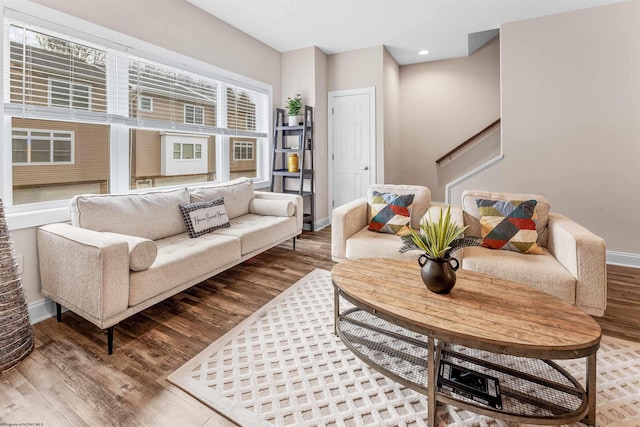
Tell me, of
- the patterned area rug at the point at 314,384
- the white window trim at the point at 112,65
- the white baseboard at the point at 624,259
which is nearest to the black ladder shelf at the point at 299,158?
the white window trim at the point at 112,65

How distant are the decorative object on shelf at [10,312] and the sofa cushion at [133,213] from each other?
17.5 inches

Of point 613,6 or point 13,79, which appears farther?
point 613,6

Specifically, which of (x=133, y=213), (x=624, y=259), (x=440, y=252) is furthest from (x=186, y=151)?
(x=624, y=259)

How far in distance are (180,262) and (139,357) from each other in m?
0.64

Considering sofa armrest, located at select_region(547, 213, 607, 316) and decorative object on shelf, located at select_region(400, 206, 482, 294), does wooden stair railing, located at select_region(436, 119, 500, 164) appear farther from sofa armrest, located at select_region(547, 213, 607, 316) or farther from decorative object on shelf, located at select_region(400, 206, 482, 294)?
decorative object on shelf, located at select_region(400, 206, 482, 294)

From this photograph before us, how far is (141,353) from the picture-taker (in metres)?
1.83

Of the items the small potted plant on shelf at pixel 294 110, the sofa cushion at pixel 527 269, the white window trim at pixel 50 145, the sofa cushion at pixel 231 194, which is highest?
the small potted plant on shelf at pixel 294 110

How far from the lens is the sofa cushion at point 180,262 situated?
196 centimetres

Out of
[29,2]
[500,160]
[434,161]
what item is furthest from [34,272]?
[434,161]

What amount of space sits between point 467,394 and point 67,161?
309cm

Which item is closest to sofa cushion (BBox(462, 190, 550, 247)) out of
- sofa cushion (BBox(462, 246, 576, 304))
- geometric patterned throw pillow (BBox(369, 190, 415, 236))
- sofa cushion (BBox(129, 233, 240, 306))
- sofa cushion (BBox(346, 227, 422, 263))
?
sofa cushion (BBox(462, 246, 576, 304))

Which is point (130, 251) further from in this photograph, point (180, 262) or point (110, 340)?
point (110, 340)

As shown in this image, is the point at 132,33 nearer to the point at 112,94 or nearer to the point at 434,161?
the point at 112,94

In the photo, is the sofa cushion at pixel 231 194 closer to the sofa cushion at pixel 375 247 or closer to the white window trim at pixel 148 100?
the white window trim at pixel 148 100
